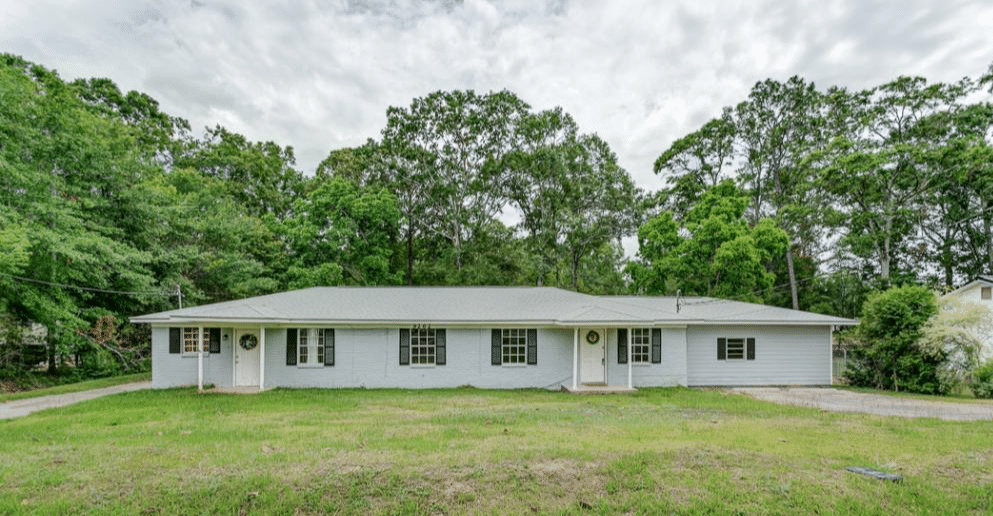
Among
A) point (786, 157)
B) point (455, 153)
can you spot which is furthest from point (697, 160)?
point (455, 153)

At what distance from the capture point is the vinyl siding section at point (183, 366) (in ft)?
46.6

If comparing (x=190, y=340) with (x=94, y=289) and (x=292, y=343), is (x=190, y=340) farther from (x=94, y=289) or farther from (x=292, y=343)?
(x=94, y=289)

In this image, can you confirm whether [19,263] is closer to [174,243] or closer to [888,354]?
[174,243]

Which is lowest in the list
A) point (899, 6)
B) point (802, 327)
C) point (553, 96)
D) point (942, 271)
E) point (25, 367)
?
point (25, 367)

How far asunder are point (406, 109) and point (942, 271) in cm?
3153

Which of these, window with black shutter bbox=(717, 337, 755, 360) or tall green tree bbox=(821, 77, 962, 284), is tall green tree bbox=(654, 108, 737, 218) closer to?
tall green tree bbox=(821, 77, 962, 284)

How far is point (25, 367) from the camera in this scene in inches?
661

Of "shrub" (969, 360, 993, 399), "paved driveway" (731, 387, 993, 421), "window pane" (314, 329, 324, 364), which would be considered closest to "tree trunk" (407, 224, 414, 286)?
"window pane" (314, 329, 324, 364)

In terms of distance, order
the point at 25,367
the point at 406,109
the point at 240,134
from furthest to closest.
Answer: the point at 240,134 → the point at 406,109 → the point at 25,367

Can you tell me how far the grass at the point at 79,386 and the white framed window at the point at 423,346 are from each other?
996 centimetres

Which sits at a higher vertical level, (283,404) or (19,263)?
(19,263)

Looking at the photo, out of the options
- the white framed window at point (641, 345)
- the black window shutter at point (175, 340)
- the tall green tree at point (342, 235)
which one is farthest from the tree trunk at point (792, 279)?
the black window shutter at point (175, 340)

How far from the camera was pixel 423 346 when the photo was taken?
14367 mm

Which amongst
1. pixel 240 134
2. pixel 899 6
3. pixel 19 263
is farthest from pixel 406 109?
pixel 899 6
